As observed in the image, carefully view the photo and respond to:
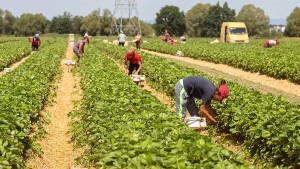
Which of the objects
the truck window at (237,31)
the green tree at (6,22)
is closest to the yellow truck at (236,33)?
the truck window at (237,31)

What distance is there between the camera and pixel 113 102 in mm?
8594

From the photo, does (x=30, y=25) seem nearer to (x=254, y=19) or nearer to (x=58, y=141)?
(x=254, y=19)

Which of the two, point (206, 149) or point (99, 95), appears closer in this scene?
point (206, 149)

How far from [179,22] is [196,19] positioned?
8.90 meters

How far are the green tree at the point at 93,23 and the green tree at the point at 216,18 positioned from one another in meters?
26.5

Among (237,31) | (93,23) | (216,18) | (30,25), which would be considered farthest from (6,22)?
(237,31)

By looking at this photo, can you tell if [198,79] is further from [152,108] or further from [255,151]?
[255,151]

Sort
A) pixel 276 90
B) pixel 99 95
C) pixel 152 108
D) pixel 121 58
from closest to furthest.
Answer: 1. pixel 152 108
2. pixel 99 95
3. pixel 276 90
4. pixel 121 58

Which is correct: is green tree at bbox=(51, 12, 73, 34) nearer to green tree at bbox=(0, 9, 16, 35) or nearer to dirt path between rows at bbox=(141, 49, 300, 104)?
green tree at bbox=(0, 9, 16, 35)

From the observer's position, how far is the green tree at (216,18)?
100062 millimetres

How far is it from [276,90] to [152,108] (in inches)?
358

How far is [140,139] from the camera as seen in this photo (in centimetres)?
552

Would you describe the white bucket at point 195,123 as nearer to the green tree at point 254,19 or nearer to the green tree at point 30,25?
the green tree at point 254,19

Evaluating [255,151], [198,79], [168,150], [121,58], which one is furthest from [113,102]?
[121,58]
